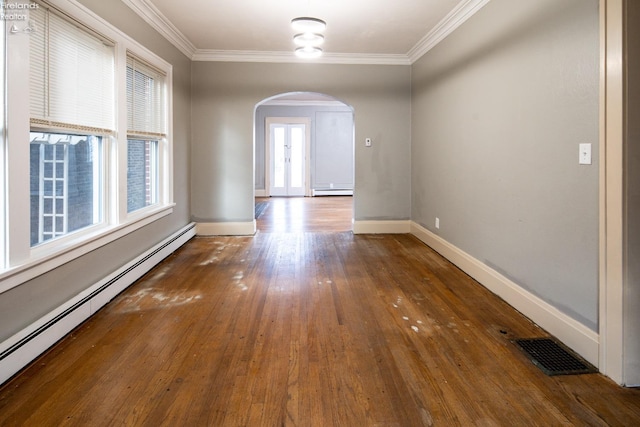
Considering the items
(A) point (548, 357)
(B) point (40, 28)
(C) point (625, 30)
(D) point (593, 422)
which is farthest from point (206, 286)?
(C) point (625, 30)

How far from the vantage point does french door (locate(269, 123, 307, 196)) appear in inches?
468

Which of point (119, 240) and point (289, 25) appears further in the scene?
point (289, 25)

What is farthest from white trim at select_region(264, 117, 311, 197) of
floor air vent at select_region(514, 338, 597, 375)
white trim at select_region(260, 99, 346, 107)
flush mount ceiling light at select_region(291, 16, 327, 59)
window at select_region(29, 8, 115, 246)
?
floor air vent at select_region(514, 338, 597, 375)

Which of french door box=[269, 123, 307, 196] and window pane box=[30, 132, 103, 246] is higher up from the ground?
french door box=[269, 123, 307, 196]

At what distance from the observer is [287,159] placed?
472 inches

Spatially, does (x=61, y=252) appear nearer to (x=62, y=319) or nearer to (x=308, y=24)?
(x=62, y=319)

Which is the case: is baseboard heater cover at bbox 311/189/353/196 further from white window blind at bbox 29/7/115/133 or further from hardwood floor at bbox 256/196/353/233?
white window blind at bbox 29/7/115/133

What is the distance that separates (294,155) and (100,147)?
28.4 ft

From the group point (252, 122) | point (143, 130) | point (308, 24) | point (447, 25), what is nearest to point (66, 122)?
point (143, 130)

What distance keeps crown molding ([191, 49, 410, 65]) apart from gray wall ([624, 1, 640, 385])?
4.27 m

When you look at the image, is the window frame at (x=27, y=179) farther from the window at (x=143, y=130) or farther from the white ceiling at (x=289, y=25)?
the white ceiling at (x=289, y=25)

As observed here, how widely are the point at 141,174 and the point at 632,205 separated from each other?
400cm

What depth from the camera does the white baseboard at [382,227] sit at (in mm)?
6365

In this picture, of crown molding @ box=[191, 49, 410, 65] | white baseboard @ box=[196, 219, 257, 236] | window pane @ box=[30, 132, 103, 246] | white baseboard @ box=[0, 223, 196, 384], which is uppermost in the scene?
crown molding @ box=[191, 49, 410, 65]
